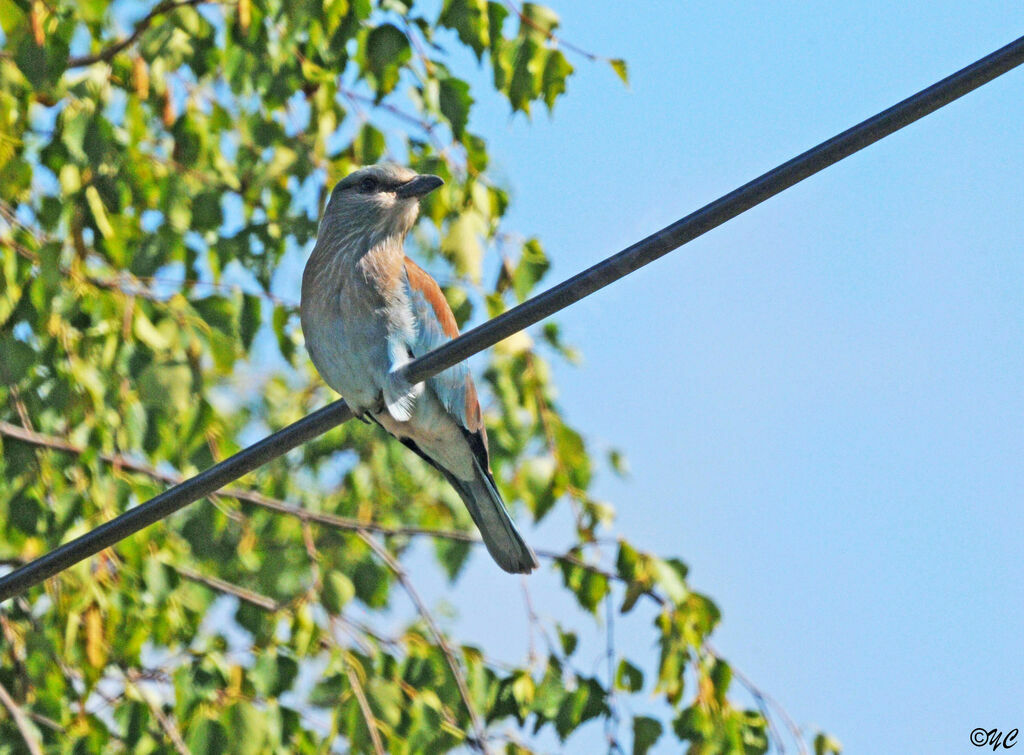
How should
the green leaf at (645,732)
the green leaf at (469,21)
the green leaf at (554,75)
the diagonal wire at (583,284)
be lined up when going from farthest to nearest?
the green leaf at (645,732) → the green leaf at (554,75) → the green leaf at (469,21) → the diagonal wire at (583,284)

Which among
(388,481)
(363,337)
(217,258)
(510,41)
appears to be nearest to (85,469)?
(217,258)

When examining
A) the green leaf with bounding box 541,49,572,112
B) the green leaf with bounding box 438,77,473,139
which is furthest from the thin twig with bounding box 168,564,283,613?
the green leaf with bounding box 541,49,572,112

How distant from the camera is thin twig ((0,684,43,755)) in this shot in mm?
3980

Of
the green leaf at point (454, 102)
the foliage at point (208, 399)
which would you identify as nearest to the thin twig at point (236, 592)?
the foliage at point (208, 399)

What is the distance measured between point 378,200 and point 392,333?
0.57 m

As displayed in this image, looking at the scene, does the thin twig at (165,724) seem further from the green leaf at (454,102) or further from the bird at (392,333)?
the green leaf at (454,102)

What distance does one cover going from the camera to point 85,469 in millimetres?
4102

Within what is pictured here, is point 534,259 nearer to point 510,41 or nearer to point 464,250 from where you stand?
point 464,250

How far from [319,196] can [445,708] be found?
5.65ft

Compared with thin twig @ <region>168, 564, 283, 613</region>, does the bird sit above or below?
above

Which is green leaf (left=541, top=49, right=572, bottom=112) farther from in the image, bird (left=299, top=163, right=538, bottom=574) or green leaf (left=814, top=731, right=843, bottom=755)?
green leaf (left=814, top=731, right=843, bottom=755)

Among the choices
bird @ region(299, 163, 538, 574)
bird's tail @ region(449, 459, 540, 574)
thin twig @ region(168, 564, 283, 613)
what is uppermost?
bird @ region(299, 163, 538, 574)

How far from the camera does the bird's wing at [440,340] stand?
3.75 metres

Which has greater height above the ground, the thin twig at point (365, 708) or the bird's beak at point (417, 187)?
the bird's beak at point (417, 187)
